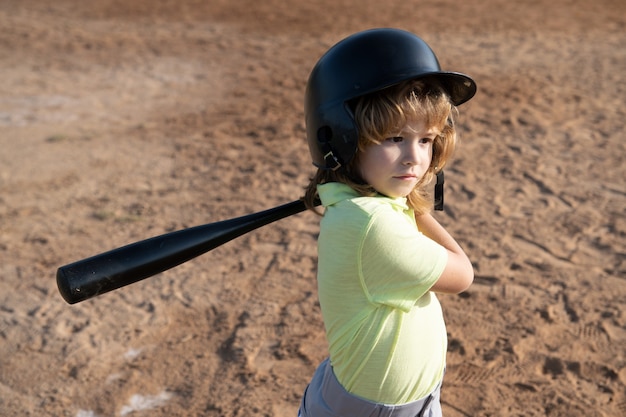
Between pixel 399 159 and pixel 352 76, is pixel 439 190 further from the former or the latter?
pixel 352 76

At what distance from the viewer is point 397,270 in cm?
194

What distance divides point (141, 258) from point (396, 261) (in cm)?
78

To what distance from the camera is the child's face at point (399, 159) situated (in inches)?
80.7

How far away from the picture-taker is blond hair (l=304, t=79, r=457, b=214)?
2029 millimetres

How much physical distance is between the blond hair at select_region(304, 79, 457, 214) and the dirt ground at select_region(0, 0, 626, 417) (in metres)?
1.60

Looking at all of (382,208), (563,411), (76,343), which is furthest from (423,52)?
(76,343)

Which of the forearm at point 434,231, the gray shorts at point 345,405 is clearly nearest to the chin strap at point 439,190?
the forearm at point 434,231

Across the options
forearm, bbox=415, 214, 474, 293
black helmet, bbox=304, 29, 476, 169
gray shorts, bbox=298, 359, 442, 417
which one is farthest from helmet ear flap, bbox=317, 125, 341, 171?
gray shorts, bbox=298, 359, 442, 417

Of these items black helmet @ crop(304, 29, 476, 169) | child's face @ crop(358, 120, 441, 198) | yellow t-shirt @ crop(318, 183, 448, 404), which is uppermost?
black helmet @ crop(304, 29, 476, 169)

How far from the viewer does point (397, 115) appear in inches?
79.1

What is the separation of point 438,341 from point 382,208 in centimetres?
44

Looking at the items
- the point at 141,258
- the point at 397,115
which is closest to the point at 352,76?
the point at 397,115

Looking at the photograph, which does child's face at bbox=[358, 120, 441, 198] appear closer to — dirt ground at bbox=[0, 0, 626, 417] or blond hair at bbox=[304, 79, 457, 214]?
blond hair at bbox=[304, 79, 457, 214]

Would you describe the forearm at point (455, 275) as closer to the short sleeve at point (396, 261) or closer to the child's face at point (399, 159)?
the short sleeve at point (396, 261)
